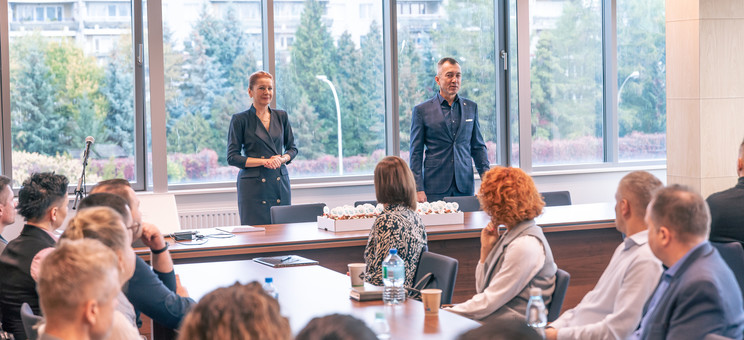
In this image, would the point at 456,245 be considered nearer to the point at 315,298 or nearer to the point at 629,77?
the point at 315,298

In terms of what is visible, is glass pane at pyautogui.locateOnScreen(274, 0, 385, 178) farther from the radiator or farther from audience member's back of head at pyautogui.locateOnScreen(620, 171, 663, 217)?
audience member's back of head at pyautogui.locateOnScreen(620, 171, 663, 217)

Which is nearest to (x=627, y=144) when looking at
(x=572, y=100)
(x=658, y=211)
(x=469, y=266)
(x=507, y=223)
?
(x=572, y=100)

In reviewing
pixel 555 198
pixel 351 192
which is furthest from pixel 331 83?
pixel 555 198

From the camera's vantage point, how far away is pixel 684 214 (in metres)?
2.61

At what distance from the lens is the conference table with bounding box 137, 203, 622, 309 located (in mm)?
4660

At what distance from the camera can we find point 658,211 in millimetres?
2654

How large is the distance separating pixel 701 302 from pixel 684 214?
11.3 inches

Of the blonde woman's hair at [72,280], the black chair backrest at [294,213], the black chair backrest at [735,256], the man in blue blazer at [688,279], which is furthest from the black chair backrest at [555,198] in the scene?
the blonde woman's hair at [72,280]

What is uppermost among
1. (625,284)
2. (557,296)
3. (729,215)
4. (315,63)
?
(315,63)

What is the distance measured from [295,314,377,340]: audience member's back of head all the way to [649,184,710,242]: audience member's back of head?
5.29ft

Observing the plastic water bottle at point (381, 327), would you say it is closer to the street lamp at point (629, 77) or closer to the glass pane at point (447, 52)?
the glass pane at point (447, 52)

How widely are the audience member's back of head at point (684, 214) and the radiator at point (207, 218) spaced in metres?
5.34

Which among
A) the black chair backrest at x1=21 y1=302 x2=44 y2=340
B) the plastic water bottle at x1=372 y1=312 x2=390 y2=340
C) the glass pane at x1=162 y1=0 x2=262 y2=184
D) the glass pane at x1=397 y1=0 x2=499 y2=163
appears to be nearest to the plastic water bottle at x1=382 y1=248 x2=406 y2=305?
the plastic water bottle at x1=372 y1=312 x2=390 y2=340

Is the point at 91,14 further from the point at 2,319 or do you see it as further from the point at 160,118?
the point at 2,319
